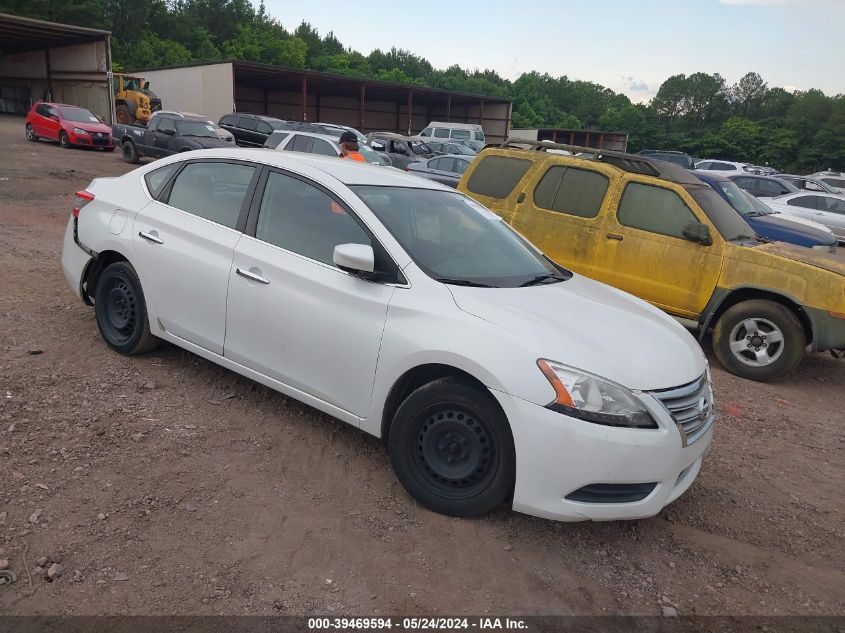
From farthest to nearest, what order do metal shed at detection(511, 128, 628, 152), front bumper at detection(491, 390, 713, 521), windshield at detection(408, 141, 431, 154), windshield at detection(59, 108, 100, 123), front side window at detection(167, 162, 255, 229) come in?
1. metal shed at detection(511, 128, 628, 152)
2. windshield at detection(408, 141, 431, 154)
3. windshield at detection(59, 108, 100, 123)
4. front side window at detection(167, 162, 255, 229)
5. front bumper at detection(491, 390, 713, 521)

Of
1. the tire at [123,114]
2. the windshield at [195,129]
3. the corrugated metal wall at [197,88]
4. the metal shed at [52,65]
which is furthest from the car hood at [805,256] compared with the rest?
the tire at [123,114]

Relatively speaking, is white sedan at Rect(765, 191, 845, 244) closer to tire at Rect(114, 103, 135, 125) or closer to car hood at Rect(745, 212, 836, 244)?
car hood at Rect(745, 212, 836, 244)

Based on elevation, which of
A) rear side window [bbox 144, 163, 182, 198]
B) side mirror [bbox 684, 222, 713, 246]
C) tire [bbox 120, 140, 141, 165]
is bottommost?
tire [bbox 120, 140, 141, 165]

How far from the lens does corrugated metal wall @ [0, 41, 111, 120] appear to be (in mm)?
29141

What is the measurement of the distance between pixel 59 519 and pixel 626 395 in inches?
106

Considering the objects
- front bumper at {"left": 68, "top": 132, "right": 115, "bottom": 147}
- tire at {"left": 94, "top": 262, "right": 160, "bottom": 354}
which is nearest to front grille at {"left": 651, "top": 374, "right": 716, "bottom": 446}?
tire at {"left": 94, "top": 262, "right": 160, "bottom": 354}

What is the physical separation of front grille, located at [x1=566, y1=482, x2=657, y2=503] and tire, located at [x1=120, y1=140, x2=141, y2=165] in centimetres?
1940

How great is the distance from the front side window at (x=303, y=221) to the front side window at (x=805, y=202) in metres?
16.9

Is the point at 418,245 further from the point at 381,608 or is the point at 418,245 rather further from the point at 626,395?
the point at 381,608

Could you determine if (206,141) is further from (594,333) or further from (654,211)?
(594,333)

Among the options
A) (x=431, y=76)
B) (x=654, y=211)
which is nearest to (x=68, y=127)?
(x=654, y=211)

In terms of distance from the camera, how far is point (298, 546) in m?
2.94

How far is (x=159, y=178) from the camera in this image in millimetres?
4605

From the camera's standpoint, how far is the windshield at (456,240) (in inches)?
141
